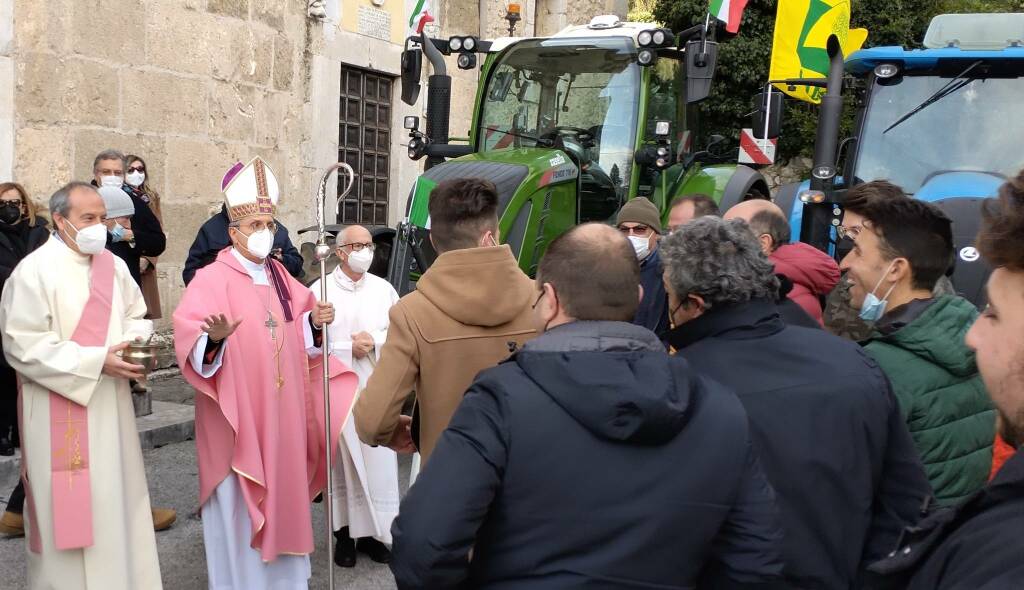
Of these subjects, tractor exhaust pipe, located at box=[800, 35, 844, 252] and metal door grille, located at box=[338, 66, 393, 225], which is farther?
metal door grille, located at box=[338, 66, 393, 225]

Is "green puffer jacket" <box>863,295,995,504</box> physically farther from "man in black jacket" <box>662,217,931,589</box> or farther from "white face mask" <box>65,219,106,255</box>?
"white face mask" <box>65,219,106,255</box>

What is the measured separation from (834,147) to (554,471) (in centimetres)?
513

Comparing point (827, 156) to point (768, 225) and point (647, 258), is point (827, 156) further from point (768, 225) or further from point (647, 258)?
point (768, 225)

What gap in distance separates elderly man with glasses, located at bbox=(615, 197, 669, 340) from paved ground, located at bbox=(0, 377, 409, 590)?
170cm

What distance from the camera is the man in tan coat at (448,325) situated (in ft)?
10.9

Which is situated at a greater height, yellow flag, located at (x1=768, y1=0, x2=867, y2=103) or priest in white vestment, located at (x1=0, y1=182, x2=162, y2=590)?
yellow flag, located at (x1=768, y1=0, x2=867, y2=103)

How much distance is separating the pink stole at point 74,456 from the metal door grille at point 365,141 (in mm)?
7676

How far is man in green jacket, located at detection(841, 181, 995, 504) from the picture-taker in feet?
→ 9.24

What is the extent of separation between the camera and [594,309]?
88.7 inches

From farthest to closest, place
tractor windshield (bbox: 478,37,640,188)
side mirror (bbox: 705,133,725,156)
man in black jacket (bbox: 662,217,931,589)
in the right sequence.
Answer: side mirror (bbox: 705,133,725,156) → tractor windshield (bbox: 478,37,640,188) → man in black jacket (bbox: 662,217,931,589)

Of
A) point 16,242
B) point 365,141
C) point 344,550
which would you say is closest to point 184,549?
point 344,550

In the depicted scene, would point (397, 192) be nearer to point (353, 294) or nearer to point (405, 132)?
point (405, 132)

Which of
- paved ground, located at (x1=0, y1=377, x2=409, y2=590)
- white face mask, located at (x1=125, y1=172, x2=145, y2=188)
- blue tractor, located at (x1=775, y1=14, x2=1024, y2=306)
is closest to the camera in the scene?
paved ground, located at (x1=0, y1=377, x2=409, y2=590)

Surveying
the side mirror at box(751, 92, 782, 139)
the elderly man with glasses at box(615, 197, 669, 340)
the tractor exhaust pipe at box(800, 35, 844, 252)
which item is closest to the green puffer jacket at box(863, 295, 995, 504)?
the elderly man with glasses at box(615, 197, 669, 340)
